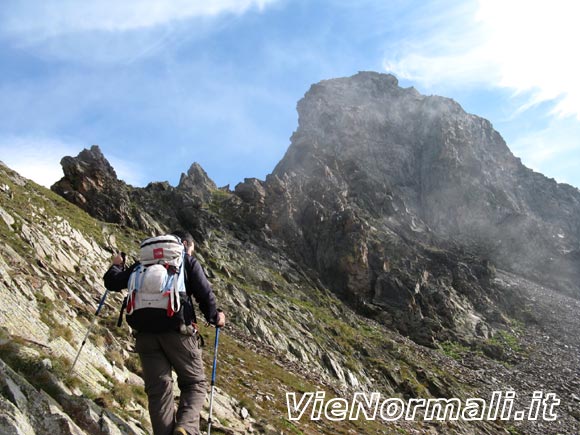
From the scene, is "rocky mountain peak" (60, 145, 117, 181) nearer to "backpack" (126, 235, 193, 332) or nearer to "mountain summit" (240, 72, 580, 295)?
"mountain summit" (240, 72, 580, 295)

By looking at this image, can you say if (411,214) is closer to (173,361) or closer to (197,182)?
(197,182)

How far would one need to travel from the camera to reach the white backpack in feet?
22.8

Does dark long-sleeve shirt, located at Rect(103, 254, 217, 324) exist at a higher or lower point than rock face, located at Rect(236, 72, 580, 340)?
lower

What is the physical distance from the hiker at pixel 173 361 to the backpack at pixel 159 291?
0.02 m

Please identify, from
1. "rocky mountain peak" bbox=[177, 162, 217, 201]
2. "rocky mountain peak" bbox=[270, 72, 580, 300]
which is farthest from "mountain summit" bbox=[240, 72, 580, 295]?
"rocky mountain peak" bbox=[177, 162, 217, 201]

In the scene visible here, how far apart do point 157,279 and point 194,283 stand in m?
0.76

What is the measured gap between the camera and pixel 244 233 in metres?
89.9

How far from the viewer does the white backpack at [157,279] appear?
6.94 metres

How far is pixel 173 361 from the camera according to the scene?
7.14 m

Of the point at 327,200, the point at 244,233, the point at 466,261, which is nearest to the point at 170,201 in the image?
the point at 244,233

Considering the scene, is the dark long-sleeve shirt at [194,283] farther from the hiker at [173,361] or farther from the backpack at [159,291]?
the backpack at [159,291]

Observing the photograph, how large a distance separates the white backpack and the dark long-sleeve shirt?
225mm

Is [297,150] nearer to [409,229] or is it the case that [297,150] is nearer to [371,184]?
[371,184]

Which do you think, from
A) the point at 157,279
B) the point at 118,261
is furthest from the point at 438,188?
the point at 157,279
